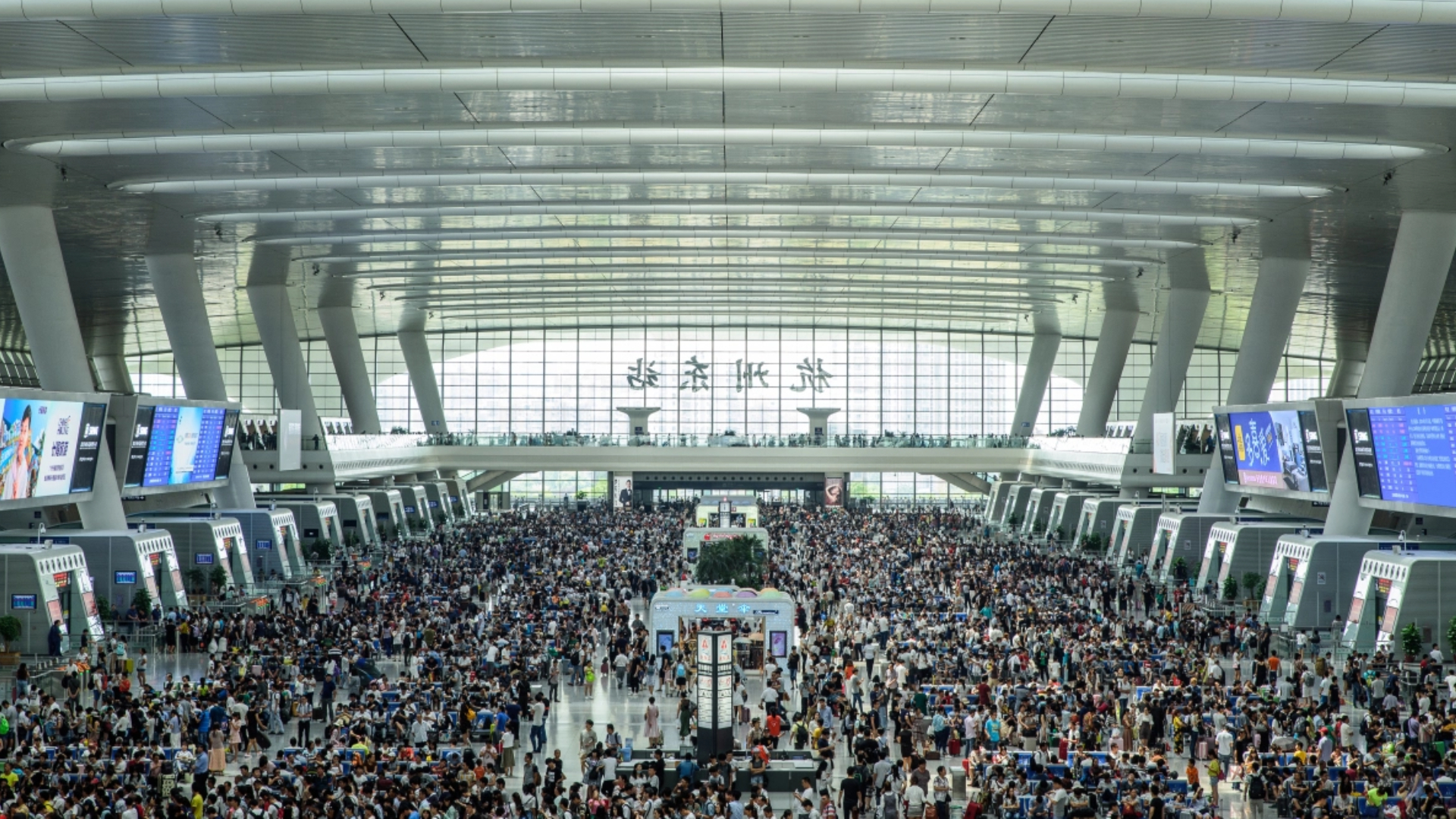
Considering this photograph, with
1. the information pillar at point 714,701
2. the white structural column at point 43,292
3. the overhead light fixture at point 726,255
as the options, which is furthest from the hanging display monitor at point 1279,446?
the white structural column at point 43,292

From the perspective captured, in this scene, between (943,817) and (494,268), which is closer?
(943,817)

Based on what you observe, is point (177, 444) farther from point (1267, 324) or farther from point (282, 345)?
point (1267, 324)

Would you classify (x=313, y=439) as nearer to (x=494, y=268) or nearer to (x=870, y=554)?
(x=494, y=268)

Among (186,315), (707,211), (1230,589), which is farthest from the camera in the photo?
(186,315)

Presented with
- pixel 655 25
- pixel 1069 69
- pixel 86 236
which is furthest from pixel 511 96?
pixel 86 236

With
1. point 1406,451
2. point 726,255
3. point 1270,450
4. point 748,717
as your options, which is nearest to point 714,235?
point 726,255
